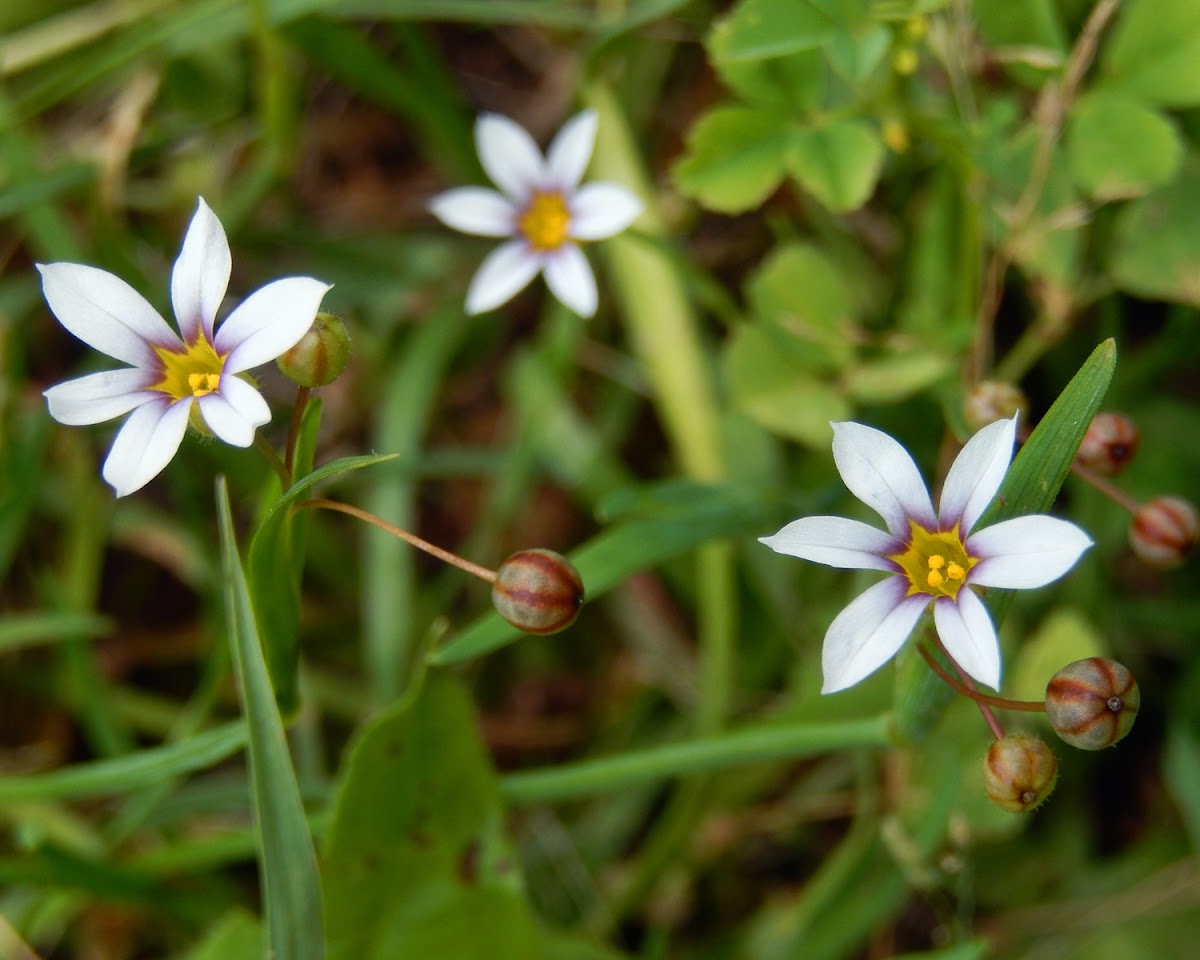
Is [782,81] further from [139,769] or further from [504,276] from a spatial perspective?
[139,769]

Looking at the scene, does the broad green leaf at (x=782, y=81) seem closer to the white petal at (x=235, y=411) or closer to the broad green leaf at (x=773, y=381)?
the broad green leaf at (x=773, y=381)

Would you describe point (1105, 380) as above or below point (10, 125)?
below

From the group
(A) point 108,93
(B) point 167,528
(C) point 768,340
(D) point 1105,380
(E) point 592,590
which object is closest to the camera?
(D) point 1105,380

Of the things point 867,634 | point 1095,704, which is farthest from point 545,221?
point 1095,704

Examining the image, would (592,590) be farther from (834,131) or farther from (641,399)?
(641,399)

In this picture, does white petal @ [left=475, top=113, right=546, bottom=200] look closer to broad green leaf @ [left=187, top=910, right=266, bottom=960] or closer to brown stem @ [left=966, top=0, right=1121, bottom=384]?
brown stem @ [left=966, top=0, right=1121, bottom=384]

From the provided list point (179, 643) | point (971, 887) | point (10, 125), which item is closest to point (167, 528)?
point (179, 643)

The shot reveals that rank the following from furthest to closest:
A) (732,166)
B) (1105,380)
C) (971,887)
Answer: (971,887) < (732,166) < (1105,380)
